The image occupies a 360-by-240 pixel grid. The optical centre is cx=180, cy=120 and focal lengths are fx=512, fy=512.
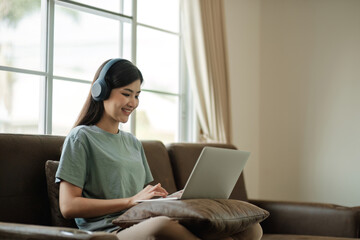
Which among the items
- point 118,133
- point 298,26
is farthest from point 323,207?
point 298,26

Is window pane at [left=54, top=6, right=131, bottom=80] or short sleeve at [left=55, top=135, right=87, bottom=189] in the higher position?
window pane at [left=54, top=6, right=131, bottom=80]

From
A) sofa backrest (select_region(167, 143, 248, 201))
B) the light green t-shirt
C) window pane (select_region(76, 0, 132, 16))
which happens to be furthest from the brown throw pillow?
window pane (select_region(76, 0, 132, 16))

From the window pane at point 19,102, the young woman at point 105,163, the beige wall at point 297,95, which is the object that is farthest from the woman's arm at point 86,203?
the beige wall at point 297,95

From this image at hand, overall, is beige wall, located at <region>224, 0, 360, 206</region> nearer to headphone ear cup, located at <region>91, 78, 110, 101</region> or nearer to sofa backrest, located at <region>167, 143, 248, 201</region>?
sofa backrest, located at <region>167, 143, 248, 201</region>

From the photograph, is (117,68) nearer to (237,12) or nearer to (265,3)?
(237,12)

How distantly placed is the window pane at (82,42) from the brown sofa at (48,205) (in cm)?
73

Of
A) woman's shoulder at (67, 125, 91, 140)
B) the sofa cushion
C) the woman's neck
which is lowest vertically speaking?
the sofa cushion

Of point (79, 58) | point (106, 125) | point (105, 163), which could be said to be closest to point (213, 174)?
point (105, 163)

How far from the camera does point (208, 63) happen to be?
3.89m

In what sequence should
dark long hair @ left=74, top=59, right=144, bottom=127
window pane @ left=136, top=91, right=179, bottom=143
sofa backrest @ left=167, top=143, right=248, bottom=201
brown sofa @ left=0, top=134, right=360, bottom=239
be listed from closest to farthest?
brown sofa @ left=0, top=134, right=360, bottom=239
dark long hair @ left=74, top=59, right=144, bottom=127
sofa backrest @ left=167, top=143, right=248, bottom=201
window pane @ left=136, top=91, right=179, bottom=143

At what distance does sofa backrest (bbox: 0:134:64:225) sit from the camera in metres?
2.06

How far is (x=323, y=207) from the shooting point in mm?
3002

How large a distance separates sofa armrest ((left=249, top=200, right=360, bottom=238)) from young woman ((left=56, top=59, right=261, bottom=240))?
112cm

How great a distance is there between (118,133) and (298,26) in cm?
294
